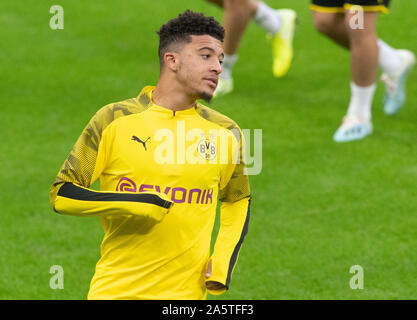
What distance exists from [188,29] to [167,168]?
0.58 meters

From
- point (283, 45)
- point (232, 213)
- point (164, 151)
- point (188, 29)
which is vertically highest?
point (283, 45)

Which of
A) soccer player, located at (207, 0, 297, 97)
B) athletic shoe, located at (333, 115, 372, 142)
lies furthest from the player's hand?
soccer player, located at (207, 0, 297, 97)

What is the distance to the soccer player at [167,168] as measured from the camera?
3652 millimetres

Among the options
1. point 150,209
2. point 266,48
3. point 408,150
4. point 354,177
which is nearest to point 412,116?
point 408,150

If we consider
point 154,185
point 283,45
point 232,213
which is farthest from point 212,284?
point 283,45

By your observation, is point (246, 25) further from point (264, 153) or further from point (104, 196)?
point (104, 196)

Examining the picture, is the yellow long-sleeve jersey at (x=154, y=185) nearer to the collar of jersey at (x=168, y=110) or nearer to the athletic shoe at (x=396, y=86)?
the collar of jersey at (x=168, y=110)

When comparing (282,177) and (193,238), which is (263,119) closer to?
(282,177)

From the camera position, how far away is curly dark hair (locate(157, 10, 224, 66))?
3.68 metres

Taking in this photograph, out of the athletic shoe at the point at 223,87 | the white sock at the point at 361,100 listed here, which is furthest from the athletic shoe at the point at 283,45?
the white sock at the point at 361,100

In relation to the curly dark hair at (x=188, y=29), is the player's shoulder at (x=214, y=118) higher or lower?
lower

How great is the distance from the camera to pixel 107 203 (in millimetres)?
3490

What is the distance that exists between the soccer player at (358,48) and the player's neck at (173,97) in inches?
156

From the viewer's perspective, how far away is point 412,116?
8.59m
